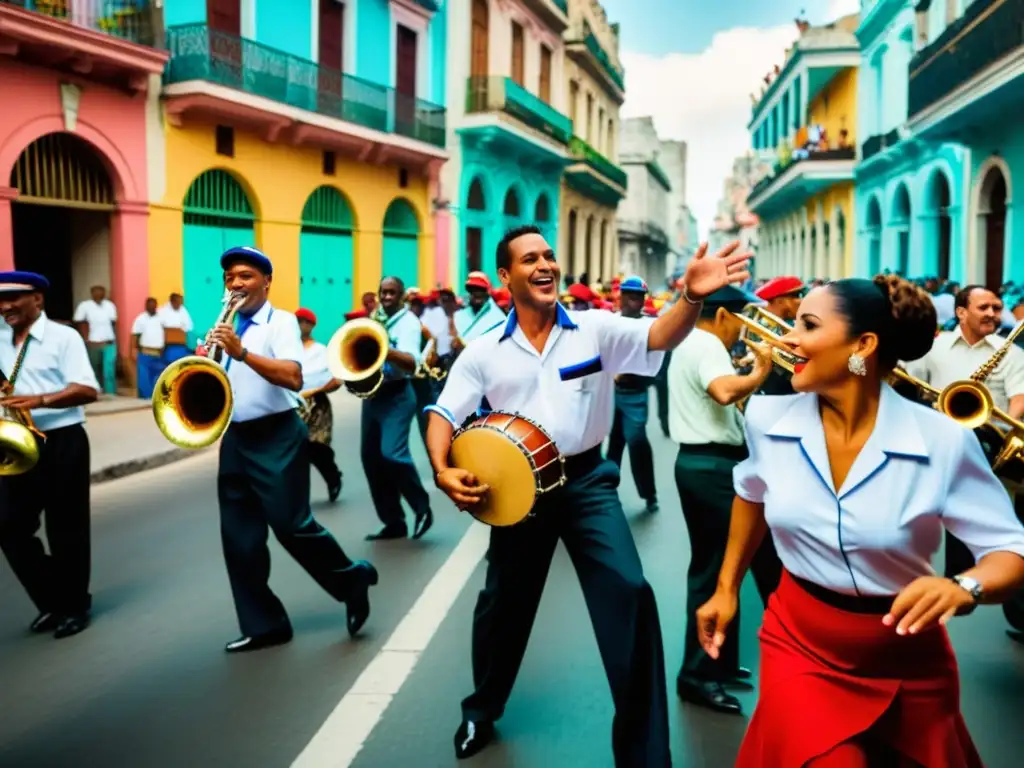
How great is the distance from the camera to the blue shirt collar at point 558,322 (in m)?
3.74

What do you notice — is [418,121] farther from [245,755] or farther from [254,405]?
[245,755]

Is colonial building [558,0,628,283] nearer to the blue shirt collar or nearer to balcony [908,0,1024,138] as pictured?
balcony [908,0,1024,138]

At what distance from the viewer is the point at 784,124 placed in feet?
152

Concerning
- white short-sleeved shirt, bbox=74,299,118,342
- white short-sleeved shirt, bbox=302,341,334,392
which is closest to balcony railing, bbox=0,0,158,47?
white short-sleeved shirt, bbox=74,299,118,342

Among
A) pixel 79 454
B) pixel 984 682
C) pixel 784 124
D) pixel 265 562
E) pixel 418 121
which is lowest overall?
pixel 984 682

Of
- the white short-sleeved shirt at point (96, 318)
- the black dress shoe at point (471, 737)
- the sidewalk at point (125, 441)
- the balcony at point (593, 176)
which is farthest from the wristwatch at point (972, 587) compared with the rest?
the balcony at point (593, 176)

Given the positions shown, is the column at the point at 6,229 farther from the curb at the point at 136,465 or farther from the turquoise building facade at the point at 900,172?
the turquoise building facade at the point at 900,172

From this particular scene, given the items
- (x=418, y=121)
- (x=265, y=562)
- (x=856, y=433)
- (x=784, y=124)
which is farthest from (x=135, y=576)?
(x=784, y=124)

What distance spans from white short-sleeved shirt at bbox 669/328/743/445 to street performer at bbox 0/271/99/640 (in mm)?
2809

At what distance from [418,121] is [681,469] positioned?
20216 mm

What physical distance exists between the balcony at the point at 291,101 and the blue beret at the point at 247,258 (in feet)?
40.5

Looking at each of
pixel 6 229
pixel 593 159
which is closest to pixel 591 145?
pixel 593 159

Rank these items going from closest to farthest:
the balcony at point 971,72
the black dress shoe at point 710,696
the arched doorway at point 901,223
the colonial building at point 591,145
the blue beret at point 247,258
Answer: the black dress shoe at point 710,696, the blue beret at point 247,258, the balcony at point 971,72, the arched doorway at point 901,223, the colonial building at point 591,145

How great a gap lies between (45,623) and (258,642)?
1.20 m
